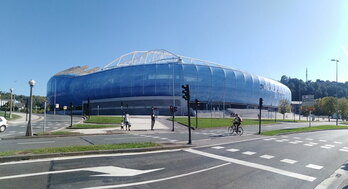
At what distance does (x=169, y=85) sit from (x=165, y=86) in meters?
1.33

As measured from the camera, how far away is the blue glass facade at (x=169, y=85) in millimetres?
83062

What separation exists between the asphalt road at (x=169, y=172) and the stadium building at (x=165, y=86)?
2515 inches

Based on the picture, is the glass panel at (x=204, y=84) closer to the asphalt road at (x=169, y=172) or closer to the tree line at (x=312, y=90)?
the asphalt road at (x=169, y=172)

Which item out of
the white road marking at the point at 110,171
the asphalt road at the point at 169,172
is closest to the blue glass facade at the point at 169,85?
the asphalt road at the point at 169,172

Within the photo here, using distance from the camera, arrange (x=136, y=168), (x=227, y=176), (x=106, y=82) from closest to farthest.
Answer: (x=227, y=176) < (x=136, y=168) < (x=106, y=82)

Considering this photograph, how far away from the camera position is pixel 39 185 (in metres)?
6.16

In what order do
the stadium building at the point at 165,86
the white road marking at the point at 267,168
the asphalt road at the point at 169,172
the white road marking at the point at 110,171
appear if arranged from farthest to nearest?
1. the stadium building at the point at 165,86
2. the white road marking at the point at 267,168
3. the white road marking at the point at 110,171
4. the asphalt road at the point at 169,172

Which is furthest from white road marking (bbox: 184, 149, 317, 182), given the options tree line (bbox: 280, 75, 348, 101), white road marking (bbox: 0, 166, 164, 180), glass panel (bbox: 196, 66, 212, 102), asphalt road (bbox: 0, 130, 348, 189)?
tree line (bbox: 280, 75, 348, 101)

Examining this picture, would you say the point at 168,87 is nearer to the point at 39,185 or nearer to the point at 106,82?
the point at 106,82

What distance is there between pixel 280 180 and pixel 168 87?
248 ft

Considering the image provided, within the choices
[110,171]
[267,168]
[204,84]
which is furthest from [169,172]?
[204,84]

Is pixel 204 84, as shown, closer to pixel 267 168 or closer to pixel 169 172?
pixel 267 168

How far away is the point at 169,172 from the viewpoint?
795 cm

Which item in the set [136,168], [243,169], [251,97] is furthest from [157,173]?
[251,97]
